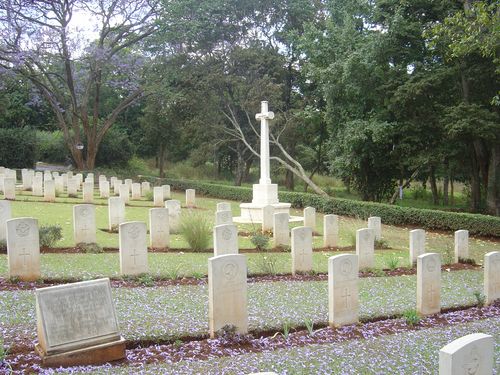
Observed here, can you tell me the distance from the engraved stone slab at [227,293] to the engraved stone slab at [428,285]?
2960 mm

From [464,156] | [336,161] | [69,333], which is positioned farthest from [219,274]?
[464,156]

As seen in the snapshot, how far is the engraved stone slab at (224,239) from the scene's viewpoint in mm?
9430

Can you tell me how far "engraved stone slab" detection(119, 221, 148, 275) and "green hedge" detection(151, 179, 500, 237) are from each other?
1380 cm

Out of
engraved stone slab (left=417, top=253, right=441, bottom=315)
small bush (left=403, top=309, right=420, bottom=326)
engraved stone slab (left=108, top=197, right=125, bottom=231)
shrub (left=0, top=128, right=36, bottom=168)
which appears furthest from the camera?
shrub (left=0, top=128, right=36, bottom=168)

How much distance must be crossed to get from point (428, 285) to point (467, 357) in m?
4.13

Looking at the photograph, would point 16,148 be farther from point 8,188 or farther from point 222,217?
point 222,217

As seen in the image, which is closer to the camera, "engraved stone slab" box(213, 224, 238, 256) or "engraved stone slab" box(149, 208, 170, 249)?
"engraved stone slab" box(213, 224, 238, 256)

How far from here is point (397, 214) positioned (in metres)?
20.4

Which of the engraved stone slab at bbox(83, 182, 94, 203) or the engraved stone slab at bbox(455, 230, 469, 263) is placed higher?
the engraved stone slab at bbox(83, 182, 94, 203)

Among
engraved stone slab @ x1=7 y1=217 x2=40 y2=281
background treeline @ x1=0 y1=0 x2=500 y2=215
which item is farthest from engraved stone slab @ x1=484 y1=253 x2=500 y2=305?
engraved stone slab @ x1=7 y1=217 x2=40 y2=281

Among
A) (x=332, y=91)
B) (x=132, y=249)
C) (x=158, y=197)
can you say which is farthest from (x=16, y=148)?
(x=132, y=249)

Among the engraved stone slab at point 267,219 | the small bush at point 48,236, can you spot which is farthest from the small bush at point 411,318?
the engraved stone slab at point 267,219

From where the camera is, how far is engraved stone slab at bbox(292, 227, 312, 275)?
9758 millimetres

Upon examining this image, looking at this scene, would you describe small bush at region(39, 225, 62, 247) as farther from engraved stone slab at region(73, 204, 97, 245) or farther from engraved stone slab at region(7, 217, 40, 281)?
engraved stone slab at region(7, 217, 40, 281)
